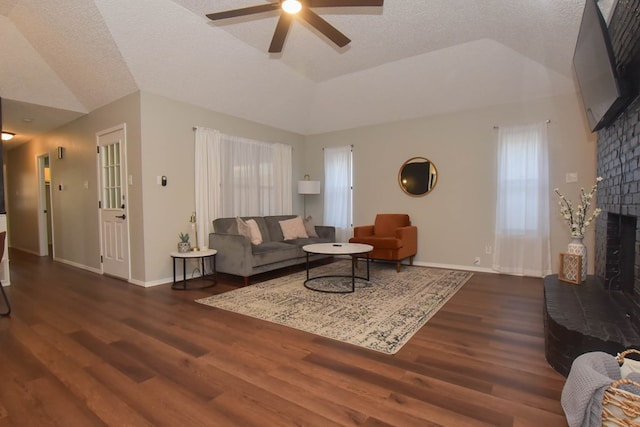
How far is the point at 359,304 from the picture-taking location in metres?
3.24

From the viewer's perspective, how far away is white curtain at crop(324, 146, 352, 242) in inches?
240

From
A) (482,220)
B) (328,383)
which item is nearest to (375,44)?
(482,220)

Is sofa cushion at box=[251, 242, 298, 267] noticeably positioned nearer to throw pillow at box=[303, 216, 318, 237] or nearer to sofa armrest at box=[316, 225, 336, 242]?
throw pillow at box=[303, 216, 318, 237]

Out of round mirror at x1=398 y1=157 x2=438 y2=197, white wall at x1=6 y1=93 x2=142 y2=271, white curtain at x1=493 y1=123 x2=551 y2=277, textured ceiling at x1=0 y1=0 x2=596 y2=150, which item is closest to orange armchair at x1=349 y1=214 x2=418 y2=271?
round mirror at x1=398 y1=157 x2=438 y2=197

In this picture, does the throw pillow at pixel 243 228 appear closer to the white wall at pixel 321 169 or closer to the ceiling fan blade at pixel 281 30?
the white wall at pixel 321 169

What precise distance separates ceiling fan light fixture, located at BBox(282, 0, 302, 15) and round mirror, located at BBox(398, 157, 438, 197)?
350 centimetres

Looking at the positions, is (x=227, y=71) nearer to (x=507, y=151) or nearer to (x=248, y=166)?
(x=248, y=166)

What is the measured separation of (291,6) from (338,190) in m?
4.03

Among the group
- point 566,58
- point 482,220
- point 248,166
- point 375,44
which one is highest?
point 375,44

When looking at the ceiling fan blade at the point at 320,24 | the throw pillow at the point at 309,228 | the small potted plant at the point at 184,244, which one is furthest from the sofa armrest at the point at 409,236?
the small potted plant at the point at 184,244

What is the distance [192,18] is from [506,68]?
389cm

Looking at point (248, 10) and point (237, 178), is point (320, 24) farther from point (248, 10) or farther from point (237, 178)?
point (237, 178)

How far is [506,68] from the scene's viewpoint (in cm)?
411

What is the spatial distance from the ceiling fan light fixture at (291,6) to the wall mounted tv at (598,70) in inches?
82.9
